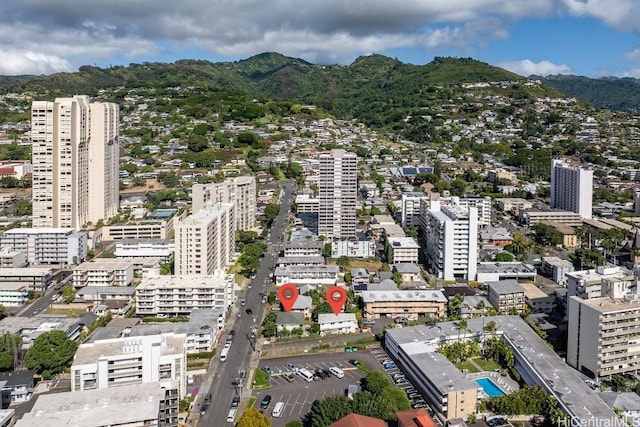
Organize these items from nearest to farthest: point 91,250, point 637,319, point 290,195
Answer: point 637,319 < point 91,250 < point 290,195

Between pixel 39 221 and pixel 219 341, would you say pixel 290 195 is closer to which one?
pixel 39 221

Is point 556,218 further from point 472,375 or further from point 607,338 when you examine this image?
point 472,375

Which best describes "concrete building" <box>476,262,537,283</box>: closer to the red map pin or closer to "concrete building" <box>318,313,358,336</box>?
"concrete building" <box>318,313,358,336</box>

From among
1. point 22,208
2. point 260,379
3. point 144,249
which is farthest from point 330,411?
point 22,208

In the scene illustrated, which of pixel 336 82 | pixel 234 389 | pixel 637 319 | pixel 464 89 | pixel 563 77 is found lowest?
pixel 234 389

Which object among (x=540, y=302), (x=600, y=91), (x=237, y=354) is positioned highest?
(x=600, y=91)

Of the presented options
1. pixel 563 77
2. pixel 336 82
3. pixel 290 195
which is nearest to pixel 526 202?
pixel 290 195
